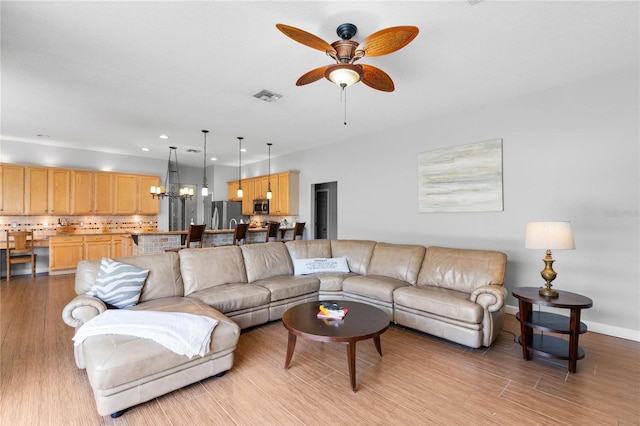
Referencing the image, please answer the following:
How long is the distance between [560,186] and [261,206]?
6.14 metres

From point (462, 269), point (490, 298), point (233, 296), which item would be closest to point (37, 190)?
point (233, 296)

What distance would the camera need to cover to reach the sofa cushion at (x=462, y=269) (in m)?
3.27

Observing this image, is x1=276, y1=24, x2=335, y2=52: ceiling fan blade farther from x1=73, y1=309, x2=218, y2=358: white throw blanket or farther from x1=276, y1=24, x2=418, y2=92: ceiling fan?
x1=73, y1=309, x2=218, y2=358: white throw blanket

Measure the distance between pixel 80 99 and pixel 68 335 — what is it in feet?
9.63

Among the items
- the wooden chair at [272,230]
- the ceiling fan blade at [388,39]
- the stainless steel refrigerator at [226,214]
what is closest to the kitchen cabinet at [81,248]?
the stainless steel refrigerator at [226,214]

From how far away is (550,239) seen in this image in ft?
8.84

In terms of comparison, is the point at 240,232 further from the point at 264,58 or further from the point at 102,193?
the point at 102,193

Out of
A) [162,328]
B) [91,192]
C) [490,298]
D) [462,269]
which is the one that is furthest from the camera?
[91,192]

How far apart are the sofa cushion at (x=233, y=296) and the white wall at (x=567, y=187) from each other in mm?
2840

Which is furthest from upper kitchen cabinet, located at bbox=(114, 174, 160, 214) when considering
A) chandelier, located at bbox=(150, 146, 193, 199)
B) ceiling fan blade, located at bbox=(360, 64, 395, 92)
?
ceiling fan blade, located at bbox=(360, 64, 395, 92)

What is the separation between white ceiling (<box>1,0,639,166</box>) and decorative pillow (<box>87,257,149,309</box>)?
6.65 ft

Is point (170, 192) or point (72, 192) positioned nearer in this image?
point (72, 192)

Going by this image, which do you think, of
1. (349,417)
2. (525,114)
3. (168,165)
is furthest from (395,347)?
(168,165)

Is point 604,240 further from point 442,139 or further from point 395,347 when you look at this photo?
point 395,347
